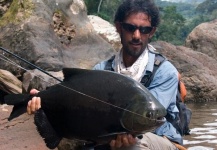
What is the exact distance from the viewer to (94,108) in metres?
3.16

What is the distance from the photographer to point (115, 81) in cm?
317

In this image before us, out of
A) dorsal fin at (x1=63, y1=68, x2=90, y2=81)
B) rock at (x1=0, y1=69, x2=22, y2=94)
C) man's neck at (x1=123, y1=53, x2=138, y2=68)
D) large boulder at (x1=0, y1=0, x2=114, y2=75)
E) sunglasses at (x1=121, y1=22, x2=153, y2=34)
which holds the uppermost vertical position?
sunglasses at (x1=121, y1=22, x2=153, y2=34)

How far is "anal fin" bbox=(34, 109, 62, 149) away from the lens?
3.34 meters

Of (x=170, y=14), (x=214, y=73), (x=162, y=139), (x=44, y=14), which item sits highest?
(x=162, y=139)

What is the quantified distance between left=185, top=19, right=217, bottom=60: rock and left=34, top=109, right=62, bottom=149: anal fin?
42.9ft

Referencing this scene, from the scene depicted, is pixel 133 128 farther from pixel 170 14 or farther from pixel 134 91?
pixel 170 14

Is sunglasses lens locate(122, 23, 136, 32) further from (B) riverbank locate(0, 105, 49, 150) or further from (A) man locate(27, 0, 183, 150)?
(B) riverbank locate(0, 105, 49, 150)

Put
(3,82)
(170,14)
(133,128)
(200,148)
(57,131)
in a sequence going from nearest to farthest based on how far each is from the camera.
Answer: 1. (133,128)
2. (57,131)
3. (200,148)
4. (3,82)
5. (170,14)

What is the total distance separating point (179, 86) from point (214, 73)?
964cm

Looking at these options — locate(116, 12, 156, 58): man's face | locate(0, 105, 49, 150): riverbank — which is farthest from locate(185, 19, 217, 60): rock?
locate(116, 12, 156, 58): man's face

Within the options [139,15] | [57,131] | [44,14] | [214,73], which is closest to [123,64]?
[139,15]

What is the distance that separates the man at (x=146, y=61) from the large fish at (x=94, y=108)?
0.62 meters

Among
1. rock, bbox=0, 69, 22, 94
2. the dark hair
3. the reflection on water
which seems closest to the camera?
the dark hair

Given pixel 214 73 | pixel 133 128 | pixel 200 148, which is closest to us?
pixel 133 128
